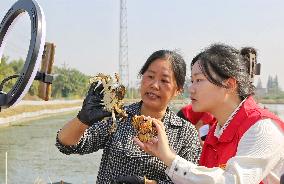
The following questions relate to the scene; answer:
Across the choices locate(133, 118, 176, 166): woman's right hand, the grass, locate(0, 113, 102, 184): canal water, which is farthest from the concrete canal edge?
locate(133, 118, 176, 166): woman's right hand

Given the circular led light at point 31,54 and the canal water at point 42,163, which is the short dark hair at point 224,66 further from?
the canal water at point 42,163

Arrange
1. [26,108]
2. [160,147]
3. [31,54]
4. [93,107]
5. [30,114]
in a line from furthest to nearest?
1. [26,108]
2. [30,114]
3. [93,107]
4. [31,54]
5. [160,147]

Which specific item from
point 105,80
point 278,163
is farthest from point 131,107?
point 278,163

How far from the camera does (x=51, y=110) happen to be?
45.7 metres

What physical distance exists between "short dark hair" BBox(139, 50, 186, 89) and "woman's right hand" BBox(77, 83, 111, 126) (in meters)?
0.48

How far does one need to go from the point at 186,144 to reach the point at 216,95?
2.35 ft

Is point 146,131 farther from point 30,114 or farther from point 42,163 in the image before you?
point 30,114

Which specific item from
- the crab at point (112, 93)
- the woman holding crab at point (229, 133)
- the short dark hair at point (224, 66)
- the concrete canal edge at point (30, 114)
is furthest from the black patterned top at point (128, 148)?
the concrete canal edge at point (30, 114)

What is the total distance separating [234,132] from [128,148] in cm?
74

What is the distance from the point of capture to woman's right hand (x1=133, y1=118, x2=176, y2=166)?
191cm

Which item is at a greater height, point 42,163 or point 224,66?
point 224,66

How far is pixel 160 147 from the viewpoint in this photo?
1958 mm

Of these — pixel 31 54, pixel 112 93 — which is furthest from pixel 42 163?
pixel 31 54

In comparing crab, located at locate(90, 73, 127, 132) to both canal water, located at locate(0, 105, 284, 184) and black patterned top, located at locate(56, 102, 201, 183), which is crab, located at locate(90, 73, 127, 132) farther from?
canal water, located at locate(0, 105, 284, 184)
